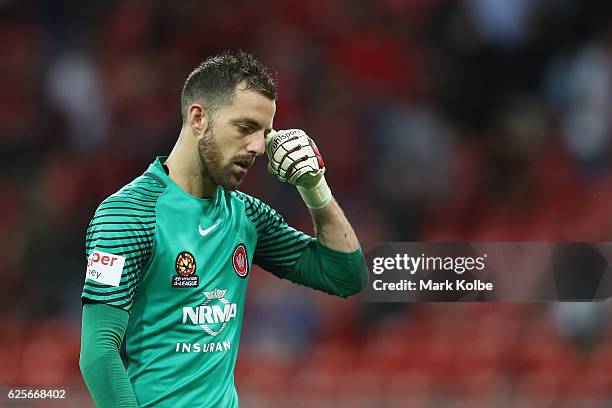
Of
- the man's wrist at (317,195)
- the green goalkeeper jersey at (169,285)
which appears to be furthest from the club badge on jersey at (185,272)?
the man's wrist at (317,195)

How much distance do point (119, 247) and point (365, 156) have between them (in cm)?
357

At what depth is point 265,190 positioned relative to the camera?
207 inches

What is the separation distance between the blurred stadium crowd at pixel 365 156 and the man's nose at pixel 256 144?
A: 85.4 inches

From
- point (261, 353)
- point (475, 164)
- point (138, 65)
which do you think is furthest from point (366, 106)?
point (261, 353)

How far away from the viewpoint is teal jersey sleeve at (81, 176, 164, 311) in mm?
2318

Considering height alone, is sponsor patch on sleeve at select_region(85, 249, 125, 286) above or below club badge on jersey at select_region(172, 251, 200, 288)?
below

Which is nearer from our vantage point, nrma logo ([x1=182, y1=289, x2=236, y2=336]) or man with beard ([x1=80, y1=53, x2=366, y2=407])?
man with beard ([x1=80, y1=53, x2=366, y2=407])

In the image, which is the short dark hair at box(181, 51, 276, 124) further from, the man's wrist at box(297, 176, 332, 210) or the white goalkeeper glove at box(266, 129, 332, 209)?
the man's wrist at box(297, 176, 332, 210)

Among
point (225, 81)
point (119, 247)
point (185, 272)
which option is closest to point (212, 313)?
point (185, 272)

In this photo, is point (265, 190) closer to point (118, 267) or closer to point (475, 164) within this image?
point (475, 164)

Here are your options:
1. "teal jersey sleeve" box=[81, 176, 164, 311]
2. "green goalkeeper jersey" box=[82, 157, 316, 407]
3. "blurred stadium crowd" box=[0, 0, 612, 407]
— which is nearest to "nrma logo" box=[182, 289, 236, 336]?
"green goalkeeper jersey" box=[82, 157, 316, 407]

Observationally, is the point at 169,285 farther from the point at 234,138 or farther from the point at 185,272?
the point at 234,138

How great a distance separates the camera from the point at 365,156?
19.1 ft

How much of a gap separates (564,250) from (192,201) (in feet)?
6.46
